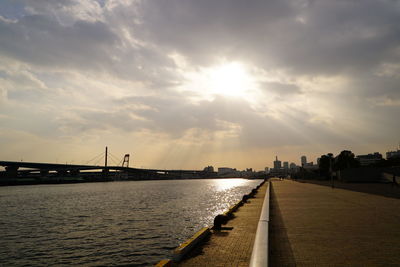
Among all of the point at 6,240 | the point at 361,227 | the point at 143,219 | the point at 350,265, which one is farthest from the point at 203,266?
the point at 143,219

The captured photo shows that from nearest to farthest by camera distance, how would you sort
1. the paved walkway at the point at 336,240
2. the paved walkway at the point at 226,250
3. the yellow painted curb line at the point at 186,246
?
the paved walkway at the point at 336,240, the paved walkway at the point at 226,250, the yellow painted curb line at the point at 186,246

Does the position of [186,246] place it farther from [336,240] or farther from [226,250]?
[336,240]

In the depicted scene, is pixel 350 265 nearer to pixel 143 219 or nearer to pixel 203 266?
pixel 203 266

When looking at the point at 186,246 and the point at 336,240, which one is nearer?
the point at 186,246

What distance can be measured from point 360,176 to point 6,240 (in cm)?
7021

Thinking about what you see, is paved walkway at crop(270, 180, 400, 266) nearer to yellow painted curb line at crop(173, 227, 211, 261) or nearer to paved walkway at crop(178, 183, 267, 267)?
paved walkway at crop(178, 183, 267, 267)

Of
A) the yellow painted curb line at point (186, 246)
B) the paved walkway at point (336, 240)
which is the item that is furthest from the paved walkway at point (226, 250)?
the paved walkway at point (336, 240)

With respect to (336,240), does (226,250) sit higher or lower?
lower

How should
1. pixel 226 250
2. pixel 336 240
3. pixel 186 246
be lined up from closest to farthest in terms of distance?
pixel 186 246
pixel 226 250
pixel 336 240

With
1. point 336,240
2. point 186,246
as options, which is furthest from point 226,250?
point 336,240

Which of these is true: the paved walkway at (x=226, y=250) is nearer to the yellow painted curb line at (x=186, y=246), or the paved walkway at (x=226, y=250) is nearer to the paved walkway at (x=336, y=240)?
the yellow painted curb line at (x=186, y=246)

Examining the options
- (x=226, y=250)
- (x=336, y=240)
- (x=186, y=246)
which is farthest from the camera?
(x=336, y=240)

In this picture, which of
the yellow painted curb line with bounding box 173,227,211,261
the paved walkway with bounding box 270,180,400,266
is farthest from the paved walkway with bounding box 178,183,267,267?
the paved walkway with bounding box 270,180,400,266

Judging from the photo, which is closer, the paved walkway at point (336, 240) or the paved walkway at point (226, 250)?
the paved walkway at point (336, 240)
